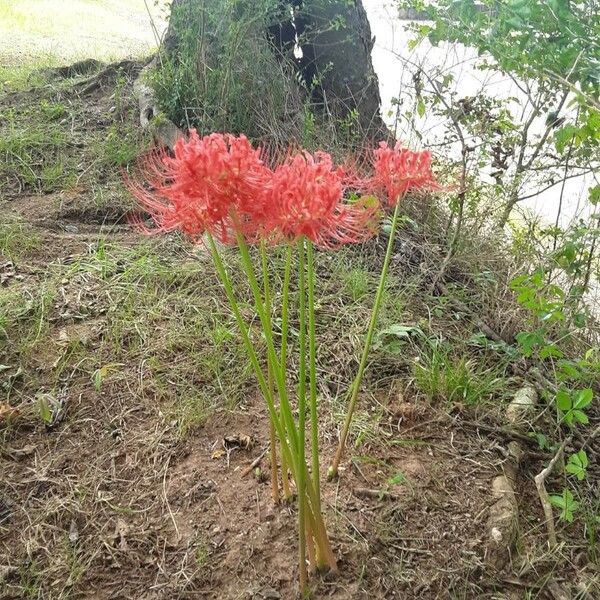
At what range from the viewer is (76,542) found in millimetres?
1729

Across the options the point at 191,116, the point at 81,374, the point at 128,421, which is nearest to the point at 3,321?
the point at 81,374

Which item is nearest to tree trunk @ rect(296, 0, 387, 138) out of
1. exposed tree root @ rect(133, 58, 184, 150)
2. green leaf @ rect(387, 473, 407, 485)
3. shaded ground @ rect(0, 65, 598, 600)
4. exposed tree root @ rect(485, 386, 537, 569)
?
exposed tree root @ rect(133, 58, 184, 150)

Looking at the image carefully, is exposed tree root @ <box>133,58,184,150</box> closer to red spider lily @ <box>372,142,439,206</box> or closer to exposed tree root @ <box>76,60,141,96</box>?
exposed tree root @ <box>76,60,141,96</box>

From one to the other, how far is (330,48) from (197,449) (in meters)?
2.96

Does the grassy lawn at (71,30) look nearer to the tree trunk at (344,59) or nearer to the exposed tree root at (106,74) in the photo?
the exposed tree root at (106,74)

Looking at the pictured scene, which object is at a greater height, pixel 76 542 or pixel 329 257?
pixel 329 257

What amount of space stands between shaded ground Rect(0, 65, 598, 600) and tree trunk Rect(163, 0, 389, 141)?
53.7 inches

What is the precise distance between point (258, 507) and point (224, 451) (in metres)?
0.26

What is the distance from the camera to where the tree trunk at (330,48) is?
3938mm

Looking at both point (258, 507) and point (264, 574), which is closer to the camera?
point (264, 574)

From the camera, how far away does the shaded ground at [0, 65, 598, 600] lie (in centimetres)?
165

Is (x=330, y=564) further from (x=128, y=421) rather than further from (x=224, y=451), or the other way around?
(x=128, y=421)

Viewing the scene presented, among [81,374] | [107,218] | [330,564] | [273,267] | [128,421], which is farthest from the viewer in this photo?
[107,218]

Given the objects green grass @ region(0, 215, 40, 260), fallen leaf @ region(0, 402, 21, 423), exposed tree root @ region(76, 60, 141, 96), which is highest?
exposed tree root @ region(76, 60, 141, 96)
